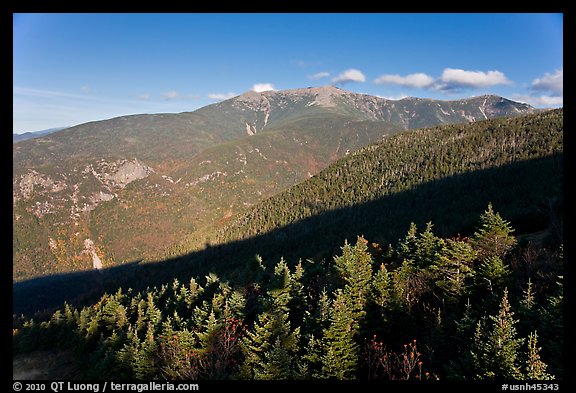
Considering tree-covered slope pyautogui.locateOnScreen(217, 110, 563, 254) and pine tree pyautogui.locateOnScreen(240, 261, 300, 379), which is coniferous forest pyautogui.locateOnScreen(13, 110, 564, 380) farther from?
tree-covered slope pyautogui.locateOnScreen(217, 110, 563, 254)

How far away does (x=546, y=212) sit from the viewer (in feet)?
124

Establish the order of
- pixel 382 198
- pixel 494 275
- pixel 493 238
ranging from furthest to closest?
pixel 382 198
pixel 493 238
pixel 494 275

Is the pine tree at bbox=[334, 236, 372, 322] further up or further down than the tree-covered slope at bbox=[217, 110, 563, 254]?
further down

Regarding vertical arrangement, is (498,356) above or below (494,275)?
below

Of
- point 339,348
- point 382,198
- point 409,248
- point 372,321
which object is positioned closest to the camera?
point 339,348

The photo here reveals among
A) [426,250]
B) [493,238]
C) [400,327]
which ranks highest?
[493,238]

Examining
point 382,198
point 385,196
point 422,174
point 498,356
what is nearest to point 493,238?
point 498,356

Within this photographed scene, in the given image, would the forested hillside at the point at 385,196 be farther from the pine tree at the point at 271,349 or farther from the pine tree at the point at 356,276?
the pine tree at the point at 271,349

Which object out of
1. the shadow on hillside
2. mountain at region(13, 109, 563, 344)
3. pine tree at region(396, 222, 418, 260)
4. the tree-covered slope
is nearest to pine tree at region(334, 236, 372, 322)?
pine tree at region(396, 222, 418, 260)

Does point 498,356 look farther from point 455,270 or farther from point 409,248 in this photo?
point 409,248

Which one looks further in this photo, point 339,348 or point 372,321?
point 372,321
